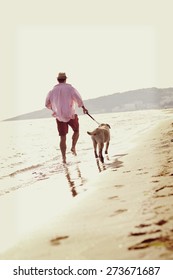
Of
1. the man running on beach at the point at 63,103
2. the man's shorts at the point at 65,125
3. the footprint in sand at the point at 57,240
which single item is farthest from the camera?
the man's shorts at the point at 65,125

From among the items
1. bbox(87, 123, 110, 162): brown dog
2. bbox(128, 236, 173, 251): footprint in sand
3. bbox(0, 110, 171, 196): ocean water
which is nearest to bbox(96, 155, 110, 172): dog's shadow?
bbox(0, 110, 171, 196): ocean water

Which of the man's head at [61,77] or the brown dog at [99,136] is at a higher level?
the man's head at [61,77]

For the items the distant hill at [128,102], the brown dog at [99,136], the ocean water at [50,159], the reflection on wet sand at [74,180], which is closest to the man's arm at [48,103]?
the distant hill at [128,102]

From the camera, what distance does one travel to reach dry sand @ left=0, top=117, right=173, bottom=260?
1.85 metres

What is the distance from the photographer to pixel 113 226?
2082mm

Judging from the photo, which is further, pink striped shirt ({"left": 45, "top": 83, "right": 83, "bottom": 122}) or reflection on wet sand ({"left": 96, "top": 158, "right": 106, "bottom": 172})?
pink striped shirt ({"left": 45, "top": 83, "right": 83, "bottom": 122})

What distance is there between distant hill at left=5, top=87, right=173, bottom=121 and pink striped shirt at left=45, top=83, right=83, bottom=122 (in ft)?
0.57

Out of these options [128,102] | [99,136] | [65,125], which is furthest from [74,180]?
[128,102]

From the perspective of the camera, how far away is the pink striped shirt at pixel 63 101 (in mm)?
4184

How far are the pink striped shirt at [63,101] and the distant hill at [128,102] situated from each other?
173 mm

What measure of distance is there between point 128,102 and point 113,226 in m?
4.86

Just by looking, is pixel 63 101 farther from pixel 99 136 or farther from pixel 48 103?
pixel 99 136

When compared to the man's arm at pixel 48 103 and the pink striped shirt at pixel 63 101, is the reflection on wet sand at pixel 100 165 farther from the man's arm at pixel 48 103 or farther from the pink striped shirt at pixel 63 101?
the man's arm at pixel 48 103

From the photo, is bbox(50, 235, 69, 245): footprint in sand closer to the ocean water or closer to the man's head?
the ocean water
